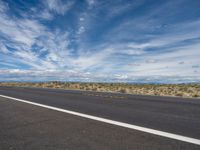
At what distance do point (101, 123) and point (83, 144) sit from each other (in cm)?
209

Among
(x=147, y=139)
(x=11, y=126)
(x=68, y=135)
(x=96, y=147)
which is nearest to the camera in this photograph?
(x=96, y=147)

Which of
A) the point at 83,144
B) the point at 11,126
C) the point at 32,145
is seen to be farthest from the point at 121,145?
the point at 11,126

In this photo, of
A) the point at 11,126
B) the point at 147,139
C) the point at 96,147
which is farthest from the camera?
the point at 11,126

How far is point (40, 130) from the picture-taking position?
5445 mm

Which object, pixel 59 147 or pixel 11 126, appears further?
pixel 11 126

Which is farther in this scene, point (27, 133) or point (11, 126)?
point (11, 126)

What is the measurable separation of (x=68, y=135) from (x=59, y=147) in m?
0.88

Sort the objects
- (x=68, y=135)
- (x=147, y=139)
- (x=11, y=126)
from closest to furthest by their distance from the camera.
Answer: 1. (x=147, y=139)
2. (x=68, y=135)
3. (x=11, y=126)

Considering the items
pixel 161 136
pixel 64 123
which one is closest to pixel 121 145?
pixel 161 136

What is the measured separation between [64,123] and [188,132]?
348 cm

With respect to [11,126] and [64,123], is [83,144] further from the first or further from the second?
[11,126]

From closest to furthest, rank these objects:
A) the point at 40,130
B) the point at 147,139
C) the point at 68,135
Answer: the point at 147,139 → the point at 68,135 → the point at 40,130

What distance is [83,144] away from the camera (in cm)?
419

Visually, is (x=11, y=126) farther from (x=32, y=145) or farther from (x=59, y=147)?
(x=59, y=147)
